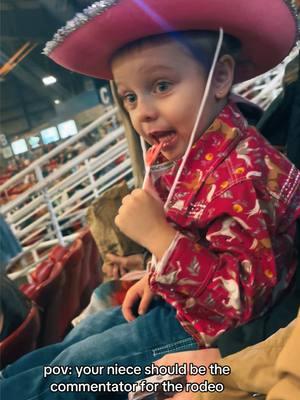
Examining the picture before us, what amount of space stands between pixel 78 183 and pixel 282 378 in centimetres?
48

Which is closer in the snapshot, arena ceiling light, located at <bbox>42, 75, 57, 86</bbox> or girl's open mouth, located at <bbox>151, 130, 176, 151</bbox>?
girl's open mouth, located at <bbox>151, 130, 176, 151</bbox>

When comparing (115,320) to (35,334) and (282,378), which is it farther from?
(282,378)

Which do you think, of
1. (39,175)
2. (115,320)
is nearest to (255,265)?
(115,320)

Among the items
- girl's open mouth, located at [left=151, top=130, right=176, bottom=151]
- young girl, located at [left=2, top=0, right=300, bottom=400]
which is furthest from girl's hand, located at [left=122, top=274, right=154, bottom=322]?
girl's open mouth, located at [left=151, top=130, right=176, bottom=151]

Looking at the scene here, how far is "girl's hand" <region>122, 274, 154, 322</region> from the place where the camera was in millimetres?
671

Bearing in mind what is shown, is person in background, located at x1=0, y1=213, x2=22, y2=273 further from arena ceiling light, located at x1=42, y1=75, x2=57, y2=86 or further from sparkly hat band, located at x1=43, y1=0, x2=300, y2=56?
sparkly hat band, located at x1=43, y1=0, x2=300, y2=56

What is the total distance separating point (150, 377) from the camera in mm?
538

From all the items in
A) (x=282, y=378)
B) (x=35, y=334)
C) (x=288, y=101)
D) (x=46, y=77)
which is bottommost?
(x=35, y=334)

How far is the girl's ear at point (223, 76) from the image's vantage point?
507 mm

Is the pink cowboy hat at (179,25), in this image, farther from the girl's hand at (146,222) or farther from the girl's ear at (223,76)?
the girl's hand at (146,222)

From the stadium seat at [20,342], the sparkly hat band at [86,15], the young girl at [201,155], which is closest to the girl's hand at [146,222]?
the young girl at [201,155]

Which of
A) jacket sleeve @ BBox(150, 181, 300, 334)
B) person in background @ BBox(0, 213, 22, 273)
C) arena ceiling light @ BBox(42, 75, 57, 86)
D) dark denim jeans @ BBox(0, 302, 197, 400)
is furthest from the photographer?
person in background @ BBox(0, 213, 22, 273)

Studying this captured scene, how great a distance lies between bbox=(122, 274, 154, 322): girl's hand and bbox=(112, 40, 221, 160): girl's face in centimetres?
25

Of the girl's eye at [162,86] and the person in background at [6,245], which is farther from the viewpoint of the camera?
the person in background at [6,245]
